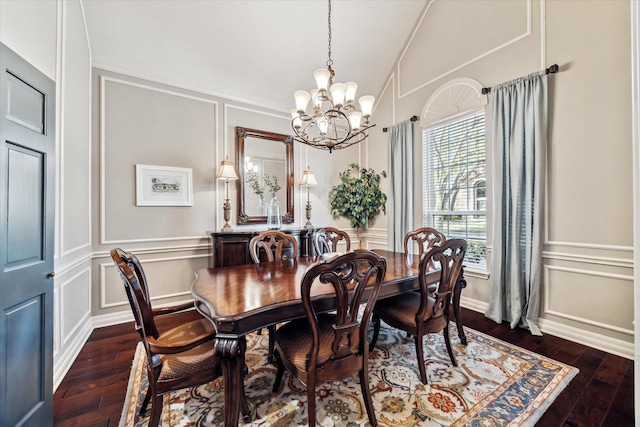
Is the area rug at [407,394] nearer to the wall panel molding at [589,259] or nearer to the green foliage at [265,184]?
the wall panel molding at [589,259]

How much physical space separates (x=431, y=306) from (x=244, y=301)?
55.3 inches

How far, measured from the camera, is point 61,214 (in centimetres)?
205

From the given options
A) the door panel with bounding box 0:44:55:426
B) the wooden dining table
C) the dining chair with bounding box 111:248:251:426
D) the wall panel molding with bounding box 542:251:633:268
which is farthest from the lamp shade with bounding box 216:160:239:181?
the wall panel molding with bounding box 542:251:633:268

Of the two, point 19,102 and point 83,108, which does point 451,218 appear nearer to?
point 19,102

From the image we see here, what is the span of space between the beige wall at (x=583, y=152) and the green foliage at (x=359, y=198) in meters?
2.15

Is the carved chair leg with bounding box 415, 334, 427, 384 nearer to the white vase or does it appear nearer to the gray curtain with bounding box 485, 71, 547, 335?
the gray curtain with bounding box 485, 71, 547, 335

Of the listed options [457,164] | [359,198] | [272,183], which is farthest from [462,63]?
[272,183]

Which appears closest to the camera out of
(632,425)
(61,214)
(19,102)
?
(19,102)

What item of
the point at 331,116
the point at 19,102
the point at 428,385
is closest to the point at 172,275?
the point at 19,102

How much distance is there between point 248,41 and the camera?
341cm

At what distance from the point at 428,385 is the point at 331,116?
87.4 inches

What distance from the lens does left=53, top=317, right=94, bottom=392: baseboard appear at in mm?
1925

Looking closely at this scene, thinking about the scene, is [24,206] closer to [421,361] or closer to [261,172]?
[421,361]

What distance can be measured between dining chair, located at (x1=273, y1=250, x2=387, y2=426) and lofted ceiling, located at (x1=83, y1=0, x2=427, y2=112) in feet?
11.0
